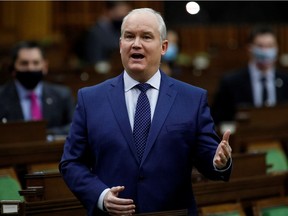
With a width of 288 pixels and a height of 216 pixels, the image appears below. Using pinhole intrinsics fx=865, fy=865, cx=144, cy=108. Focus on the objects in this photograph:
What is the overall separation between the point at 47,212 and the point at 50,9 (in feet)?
19.5

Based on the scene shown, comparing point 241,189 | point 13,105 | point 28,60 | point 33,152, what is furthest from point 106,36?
point 241,189

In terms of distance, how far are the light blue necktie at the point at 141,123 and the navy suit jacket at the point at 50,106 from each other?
1765mm

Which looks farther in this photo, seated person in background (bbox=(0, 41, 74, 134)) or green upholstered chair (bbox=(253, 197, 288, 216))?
seated person in background (bbox=(0, 41, 74, 134))

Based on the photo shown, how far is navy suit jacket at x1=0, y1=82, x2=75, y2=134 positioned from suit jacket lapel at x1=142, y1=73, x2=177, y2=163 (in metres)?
1.75

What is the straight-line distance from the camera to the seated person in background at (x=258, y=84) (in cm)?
605

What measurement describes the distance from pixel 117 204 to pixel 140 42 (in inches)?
20.8

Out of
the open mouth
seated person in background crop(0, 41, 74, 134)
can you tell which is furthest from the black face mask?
the open mouth

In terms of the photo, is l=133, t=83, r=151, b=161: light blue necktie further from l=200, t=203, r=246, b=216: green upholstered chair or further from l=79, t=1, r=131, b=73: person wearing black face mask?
l=79, t=1, r=131, b=73: person wearing black face mask

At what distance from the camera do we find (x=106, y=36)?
811 centimetres

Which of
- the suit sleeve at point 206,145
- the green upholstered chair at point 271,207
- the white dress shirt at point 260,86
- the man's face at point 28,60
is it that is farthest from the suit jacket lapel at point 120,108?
the white dress shirt at point 260,86

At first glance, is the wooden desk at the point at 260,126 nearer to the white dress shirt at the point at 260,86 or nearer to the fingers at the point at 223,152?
the white dress shirt at the point at 260,86

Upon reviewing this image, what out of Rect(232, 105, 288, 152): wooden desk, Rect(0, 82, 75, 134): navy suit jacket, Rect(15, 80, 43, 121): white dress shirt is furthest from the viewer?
Rect(15, 80, 43, 121): white dress shirt

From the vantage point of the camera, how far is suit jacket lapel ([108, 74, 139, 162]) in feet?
9.08

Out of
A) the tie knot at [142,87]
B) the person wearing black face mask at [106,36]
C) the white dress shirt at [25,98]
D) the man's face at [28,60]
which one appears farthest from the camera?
the person wearing black face mask at [106,36]
